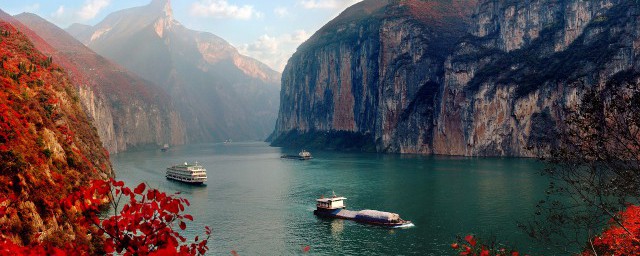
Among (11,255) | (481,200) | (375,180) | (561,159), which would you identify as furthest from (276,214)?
(11,255)

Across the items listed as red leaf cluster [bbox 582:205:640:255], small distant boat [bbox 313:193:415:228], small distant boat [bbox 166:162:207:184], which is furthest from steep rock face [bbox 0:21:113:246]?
small distant boat [bbox 166:162:207:184]

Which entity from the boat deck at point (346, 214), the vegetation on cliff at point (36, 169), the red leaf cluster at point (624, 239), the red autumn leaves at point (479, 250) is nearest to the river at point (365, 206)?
the boat deck at point (346, 214)

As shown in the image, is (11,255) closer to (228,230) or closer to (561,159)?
(561,159)

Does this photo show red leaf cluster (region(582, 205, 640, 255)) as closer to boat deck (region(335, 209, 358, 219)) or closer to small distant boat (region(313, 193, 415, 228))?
small distant boat (region(313, 193, 415, 228))

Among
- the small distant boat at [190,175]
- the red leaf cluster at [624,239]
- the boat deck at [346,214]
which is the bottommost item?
the boat deck at [346,214]

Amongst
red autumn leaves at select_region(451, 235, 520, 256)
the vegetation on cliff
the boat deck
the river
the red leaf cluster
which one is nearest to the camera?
red autumn leaves at select_region(451, 235, 520, 256)

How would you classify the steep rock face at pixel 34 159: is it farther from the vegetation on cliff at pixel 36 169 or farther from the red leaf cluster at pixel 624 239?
the red leaf cluster at pixel 624 239
